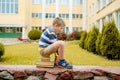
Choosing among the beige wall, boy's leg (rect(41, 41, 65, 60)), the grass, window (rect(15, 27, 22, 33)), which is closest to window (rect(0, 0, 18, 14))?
the beige wall

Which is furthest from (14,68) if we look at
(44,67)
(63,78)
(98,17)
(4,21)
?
(4,21)

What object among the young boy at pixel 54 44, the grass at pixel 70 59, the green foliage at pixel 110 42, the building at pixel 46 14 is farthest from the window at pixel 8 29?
the young boy at pixel 54 44

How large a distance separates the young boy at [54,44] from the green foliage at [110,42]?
774cm

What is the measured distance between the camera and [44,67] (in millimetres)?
8359

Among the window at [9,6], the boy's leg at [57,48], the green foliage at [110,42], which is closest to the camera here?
the boy's leg at [57,48]

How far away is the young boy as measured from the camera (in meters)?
8.17

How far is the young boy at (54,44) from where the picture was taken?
8172 mm

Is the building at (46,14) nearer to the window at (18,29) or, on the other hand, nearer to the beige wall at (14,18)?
the window at (18,29)

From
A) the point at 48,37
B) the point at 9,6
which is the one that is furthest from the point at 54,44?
the point at 9,6

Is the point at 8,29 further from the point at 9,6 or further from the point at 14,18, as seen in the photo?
the point at 9,6

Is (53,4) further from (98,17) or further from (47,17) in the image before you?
(98,17)

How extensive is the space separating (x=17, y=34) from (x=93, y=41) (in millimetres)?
38508

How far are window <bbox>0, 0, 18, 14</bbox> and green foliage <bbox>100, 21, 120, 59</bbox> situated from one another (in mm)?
41219

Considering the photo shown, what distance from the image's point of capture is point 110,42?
1605 centimetres
